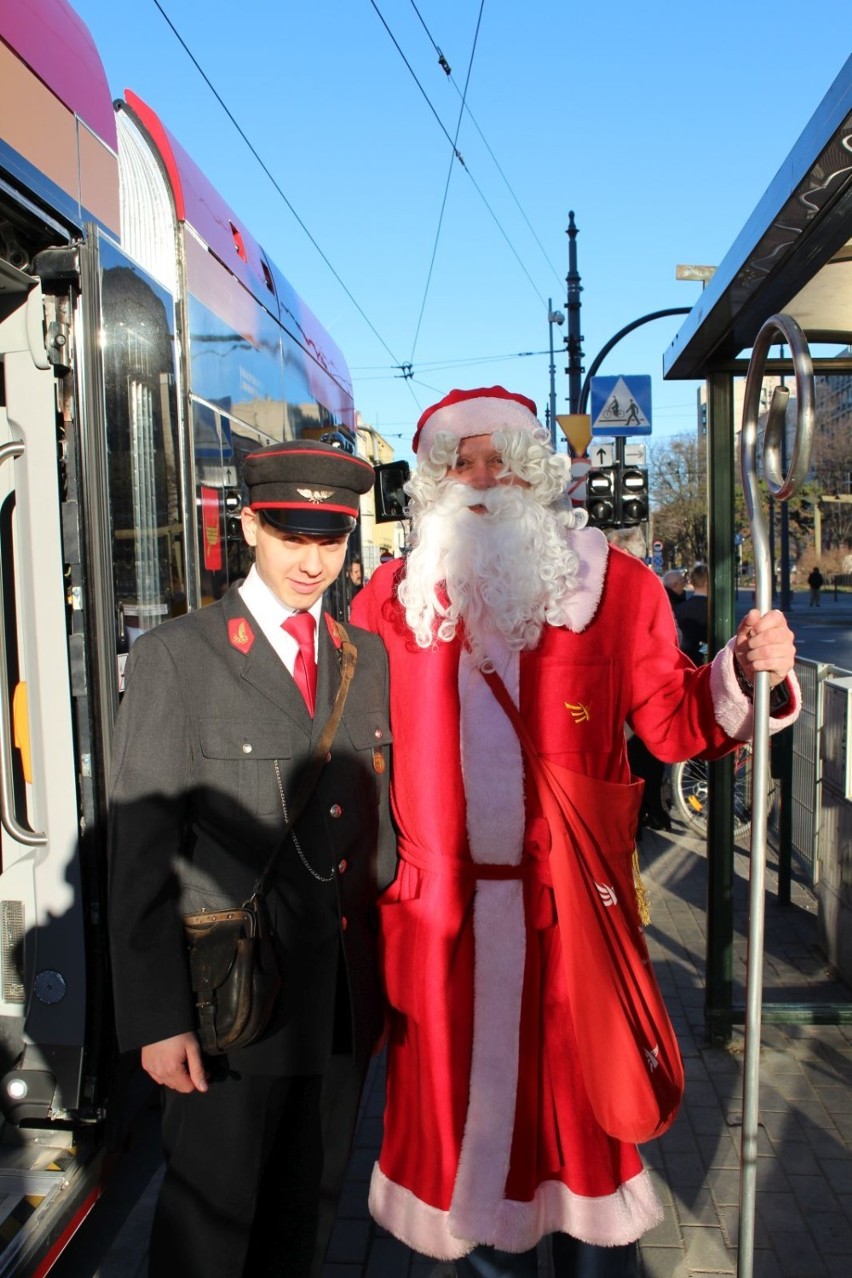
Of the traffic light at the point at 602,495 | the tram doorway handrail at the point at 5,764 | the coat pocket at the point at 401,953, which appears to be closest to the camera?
the coat pocket at the point at 401,953

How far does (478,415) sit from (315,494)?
505mm

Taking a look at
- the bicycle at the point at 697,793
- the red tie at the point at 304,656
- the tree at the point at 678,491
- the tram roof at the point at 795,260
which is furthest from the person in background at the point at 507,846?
the tree at the point at 678,491

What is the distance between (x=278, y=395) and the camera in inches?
241

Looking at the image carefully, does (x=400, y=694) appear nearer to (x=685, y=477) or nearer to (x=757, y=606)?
(x=757, y=606)

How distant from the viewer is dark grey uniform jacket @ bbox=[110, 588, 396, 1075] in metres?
1.87

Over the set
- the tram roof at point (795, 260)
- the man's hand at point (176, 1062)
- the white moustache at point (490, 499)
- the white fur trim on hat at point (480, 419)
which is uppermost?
the tram roof at point (795, 260)

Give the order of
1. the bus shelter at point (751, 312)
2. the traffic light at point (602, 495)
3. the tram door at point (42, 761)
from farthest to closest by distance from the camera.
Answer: the traffic light at point (602, 495), the tram door at point (42, 761), the bus shelter at point (751, 312)

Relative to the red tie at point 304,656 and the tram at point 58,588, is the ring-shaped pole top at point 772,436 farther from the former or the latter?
the tram at point 58,588

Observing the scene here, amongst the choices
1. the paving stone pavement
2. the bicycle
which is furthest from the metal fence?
the bicycle

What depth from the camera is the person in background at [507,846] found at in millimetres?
2062

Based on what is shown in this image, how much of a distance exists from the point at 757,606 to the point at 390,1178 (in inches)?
55.0

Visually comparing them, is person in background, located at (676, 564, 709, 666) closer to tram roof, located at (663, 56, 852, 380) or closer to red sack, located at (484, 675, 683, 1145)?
tram roof, located at (663, 56, 852, 380)

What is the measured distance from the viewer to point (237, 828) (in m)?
1.99

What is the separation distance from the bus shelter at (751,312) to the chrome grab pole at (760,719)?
0.68 meters
